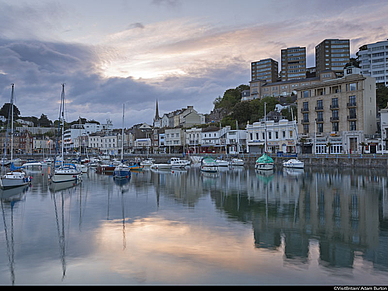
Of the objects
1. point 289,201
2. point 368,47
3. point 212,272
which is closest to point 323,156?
point 289,201

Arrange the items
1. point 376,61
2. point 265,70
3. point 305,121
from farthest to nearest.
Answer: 1. point 265,70
2. point 376,61
3. point 305,121

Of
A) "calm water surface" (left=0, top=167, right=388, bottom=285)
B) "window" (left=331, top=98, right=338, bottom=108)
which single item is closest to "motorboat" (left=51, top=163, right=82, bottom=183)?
"calm water surface" (left=0, top=167, right=388, bottom=285)

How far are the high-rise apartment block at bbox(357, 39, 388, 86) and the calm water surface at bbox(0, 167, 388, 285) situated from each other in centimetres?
10530

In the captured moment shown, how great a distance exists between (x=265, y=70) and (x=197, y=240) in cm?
14705

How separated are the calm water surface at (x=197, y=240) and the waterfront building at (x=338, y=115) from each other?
148ft

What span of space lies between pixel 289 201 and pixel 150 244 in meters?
15.4

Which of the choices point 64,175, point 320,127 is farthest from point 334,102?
point 64,175

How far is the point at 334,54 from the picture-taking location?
466 feet

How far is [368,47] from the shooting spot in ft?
392

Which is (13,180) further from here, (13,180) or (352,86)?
(352,86)

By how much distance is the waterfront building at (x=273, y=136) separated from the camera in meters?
80.3

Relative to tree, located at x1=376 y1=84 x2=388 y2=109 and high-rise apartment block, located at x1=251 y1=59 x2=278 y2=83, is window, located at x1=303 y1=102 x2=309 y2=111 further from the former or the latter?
high-rise apartment block, located at x1=251 y1=59 x2=278 y2=83

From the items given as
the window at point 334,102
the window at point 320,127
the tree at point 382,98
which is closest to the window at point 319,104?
the window at point 334,102

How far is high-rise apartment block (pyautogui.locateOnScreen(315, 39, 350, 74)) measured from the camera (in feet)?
462
